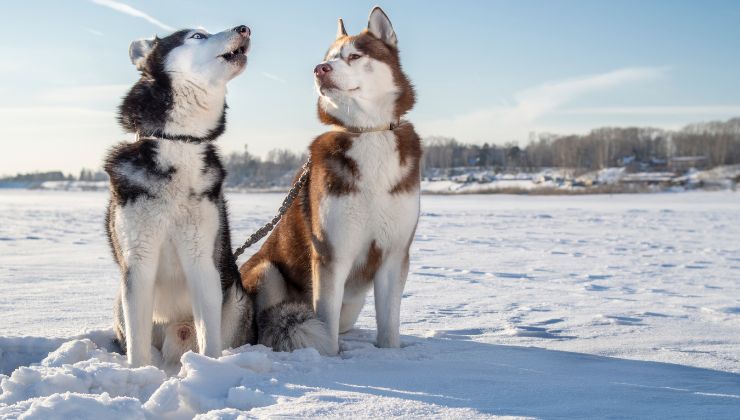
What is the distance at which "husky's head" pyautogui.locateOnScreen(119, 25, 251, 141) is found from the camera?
3502mm

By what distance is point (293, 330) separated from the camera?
383cm

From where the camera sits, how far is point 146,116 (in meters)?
3.51

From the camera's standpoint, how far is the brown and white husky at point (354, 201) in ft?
12.5

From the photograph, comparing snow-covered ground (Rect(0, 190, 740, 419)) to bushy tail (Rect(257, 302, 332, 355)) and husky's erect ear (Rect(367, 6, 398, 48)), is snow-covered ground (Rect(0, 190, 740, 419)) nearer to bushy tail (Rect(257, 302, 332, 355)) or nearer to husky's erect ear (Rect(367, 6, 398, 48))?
bushy tail (Rect(257, 302, 332, 355))

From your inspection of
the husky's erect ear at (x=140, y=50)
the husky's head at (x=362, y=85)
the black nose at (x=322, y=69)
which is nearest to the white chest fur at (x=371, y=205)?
the husky's head at (x=362, y=85)

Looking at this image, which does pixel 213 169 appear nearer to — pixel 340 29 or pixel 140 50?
pixel 140 50

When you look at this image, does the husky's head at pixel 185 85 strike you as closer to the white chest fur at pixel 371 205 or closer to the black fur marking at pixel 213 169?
the black fur marking at pixel 213 169

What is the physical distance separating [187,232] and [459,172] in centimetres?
9452

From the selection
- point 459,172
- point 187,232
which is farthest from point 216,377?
point 459,172

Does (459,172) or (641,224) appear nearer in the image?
(641,224)

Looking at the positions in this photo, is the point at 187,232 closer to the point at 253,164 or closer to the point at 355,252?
the point at 355,252

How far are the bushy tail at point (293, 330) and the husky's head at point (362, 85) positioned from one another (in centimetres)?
127

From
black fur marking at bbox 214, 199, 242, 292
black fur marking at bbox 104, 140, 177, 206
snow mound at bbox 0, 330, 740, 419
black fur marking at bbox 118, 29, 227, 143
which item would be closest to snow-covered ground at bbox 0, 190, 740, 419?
snow mound at bbox 0, 330, 740, 419

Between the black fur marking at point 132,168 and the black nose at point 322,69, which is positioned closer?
the black fur marking at point 132,168
